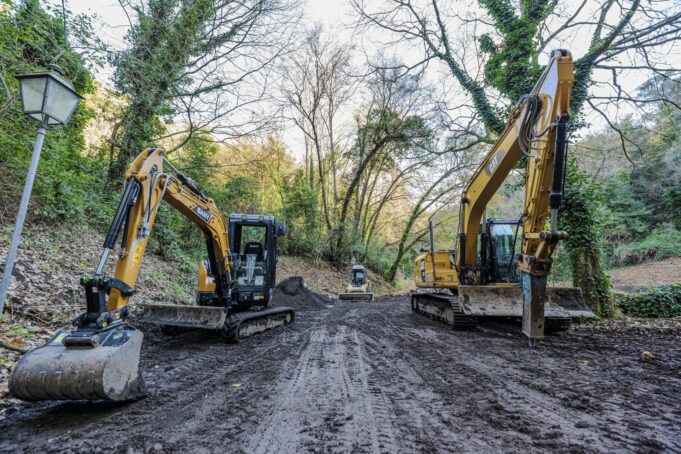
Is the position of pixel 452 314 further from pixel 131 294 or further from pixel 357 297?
pixel 357 297

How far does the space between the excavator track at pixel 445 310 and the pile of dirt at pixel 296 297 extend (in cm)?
428

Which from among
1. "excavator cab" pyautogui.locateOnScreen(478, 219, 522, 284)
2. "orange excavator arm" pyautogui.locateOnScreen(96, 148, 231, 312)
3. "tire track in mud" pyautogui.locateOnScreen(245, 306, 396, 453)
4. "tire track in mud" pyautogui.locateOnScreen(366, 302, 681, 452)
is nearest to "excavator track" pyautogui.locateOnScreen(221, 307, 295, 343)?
"tire track in mud" pyautogui.locateOnScreen(245, 306, 396, 453)

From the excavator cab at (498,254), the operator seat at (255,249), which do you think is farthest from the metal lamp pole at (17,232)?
the excavator cab at (498,254)

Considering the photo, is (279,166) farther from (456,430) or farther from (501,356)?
(456,430)

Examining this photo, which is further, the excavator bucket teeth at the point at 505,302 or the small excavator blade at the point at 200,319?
the excavator bucket teeth at the point at 505,302

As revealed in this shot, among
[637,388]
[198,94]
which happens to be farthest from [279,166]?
[637,388]

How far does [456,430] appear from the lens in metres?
2.30

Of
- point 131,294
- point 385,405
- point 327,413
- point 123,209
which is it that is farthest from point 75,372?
point 385,405

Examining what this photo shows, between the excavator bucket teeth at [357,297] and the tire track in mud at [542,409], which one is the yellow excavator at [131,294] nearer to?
the tire track in mud at [542,409]

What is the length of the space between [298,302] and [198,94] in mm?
7711

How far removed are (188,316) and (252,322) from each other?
1.11 meters

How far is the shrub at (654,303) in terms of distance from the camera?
25.5 ft

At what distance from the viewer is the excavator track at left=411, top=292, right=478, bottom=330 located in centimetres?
636

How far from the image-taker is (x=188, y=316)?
5.43 metres
